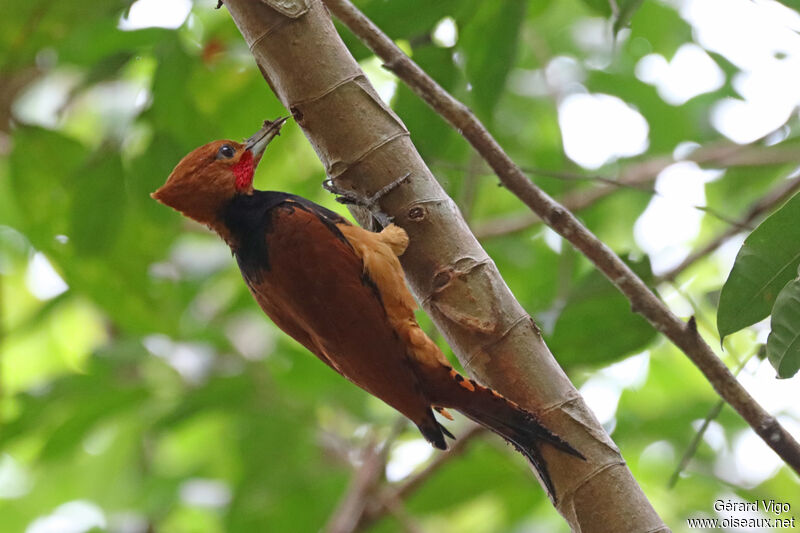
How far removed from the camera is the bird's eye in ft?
11.0

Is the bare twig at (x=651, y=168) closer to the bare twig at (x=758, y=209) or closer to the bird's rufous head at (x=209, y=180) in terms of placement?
the bare twig at (x=758, y=209)

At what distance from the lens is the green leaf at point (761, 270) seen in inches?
87.5

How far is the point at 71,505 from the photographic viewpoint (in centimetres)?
600

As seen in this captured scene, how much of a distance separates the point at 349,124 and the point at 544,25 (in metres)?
3.67

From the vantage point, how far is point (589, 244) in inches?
93.3

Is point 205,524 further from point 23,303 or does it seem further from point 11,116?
point 11,116

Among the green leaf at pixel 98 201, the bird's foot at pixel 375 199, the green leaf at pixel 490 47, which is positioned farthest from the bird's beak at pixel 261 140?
the bird's foot at pixel 375 199

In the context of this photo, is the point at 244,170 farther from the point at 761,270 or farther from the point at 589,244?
the point at 761,270

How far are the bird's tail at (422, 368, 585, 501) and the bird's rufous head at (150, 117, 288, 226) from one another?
1.40 m

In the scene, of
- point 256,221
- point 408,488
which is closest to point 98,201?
point 256,221

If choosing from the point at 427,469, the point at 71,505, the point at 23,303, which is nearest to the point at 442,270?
the point at 427,469

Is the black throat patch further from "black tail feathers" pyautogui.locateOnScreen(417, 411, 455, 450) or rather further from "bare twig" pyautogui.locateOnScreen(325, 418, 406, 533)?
"bare twig" pyautogui.locateOnScreen(325, 418, 406, 533)

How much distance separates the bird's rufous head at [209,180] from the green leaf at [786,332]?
1.92 m

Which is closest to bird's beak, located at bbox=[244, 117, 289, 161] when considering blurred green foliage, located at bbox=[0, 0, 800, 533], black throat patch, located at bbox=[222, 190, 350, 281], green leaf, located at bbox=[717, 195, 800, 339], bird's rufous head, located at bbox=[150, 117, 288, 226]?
bird's rufous head, located at bbox=[150, 117, 288, 226]
